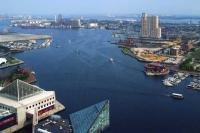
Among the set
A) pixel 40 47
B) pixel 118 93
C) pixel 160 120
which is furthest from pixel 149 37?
pixel 160 120

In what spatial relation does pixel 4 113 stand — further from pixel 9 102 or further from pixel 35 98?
pixel 35 98

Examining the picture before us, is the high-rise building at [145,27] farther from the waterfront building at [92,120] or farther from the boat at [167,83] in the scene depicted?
the waterfront building at [92,120]

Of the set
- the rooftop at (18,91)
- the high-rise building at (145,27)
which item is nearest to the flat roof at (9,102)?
the rooftop at (18,91)

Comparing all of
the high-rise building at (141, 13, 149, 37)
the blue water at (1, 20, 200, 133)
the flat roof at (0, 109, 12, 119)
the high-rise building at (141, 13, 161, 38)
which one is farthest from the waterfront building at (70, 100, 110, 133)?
the high-rise building at (141, 13, 149, 37)

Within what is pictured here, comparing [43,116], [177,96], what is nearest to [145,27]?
[177,96]

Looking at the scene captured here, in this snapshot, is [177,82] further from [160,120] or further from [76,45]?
[76,45]
